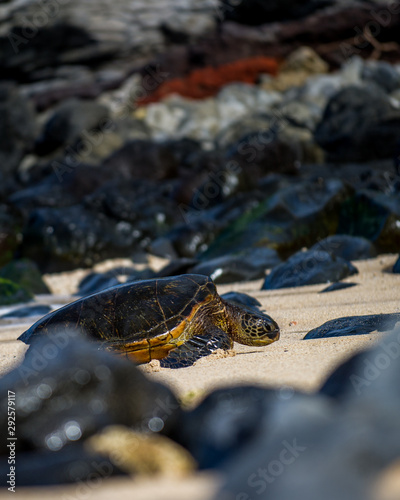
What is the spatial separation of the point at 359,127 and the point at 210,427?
48.2 feet

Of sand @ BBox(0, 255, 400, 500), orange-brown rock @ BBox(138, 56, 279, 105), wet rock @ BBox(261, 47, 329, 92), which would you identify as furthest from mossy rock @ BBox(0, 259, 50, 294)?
orange-brown rock @ BBox(138, 56, 279, 105)

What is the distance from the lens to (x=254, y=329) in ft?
10.9

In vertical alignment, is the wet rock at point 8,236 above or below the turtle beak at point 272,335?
below

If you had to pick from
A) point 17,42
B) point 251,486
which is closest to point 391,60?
point 17,42

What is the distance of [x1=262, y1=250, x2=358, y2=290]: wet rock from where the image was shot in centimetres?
518

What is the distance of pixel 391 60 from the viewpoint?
27312 mm

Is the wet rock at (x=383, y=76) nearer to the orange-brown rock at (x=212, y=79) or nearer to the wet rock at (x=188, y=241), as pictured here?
the orange-brown rock at (x=212, y=79)

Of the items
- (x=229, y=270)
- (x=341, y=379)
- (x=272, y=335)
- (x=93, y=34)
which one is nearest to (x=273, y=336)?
(x=272, y=335)

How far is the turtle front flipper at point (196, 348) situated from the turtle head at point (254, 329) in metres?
0.13

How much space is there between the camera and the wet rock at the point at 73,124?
21.9m

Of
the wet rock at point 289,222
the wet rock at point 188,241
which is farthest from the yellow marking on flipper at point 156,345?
the wet rock at point 188,241

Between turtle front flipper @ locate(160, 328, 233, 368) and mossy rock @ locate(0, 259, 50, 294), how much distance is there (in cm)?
481

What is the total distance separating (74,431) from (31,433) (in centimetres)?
13

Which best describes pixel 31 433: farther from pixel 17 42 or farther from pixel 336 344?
pixel 17 42
